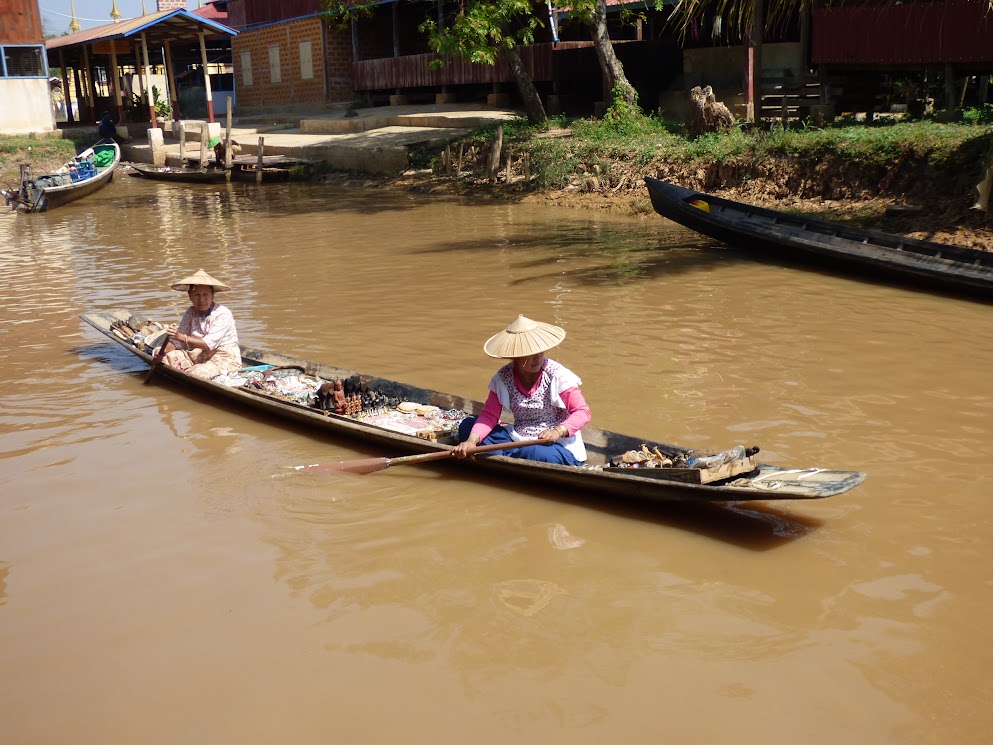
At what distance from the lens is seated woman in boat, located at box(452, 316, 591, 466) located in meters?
5.33

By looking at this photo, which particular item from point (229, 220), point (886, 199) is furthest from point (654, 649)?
point (229, 220)

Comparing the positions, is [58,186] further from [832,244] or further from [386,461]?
[386,461]

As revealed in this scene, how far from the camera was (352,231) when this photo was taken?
623 inches

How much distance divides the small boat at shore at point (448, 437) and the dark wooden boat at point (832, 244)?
5.55 m

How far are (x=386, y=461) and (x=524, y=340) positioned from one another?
3.99 ft

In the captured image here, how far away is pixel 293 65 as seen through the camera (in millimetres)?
31156

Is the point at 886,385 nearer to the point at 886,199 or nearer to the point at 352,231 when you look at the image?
the point at 886,199

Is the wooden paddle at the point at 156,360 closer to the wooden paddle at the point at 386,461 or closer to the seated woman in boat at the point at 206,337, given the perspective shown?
the seated woman in boat at the point at 206,337

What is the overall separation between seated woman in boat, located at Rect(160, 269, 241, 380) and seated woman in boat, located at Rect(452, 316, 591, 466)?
2768 millimetres

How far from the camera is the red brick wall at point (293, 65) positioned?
1152 inches

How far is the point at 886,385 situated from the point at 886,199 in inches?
261

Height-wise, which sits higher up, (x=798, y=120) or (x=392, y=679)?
(x=798, y=120)

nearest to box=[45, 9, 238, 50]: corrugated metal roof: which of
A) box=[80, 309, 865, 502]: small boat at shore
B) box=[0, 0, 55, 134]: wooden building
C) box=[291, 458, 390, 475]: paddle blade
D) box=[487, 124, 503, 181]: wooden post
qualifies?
box=[0, 0, 55, 134]: wooden building

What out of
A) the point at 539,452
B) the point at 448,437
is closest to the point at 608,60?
the point at 448,437
